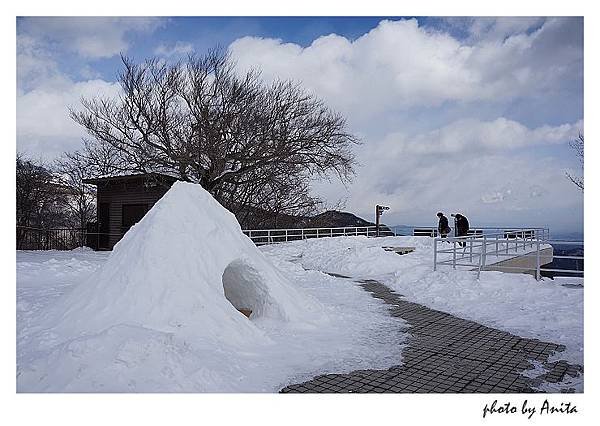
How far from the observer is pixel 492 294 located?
8.87 meters

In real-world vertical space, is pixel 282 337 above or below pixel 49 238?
below

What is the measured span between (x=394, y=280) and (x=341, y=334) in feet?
16.2

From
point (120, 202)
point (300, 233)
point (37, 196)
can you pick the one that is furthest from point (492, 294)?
point (37, 196)

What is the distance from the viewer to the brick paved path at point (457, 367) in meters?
4.62

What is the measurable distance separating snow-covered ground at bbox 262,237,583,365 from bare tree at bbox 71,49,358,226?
575cm

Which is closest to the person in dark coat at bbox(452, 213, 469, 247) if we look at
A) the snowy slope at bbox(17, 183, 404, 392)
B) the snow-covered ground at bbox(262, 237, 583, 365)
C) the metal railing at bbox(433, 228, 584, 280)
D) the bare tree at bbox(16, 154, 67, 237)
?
the metal railing at bbox(433, 228, 584, 280)

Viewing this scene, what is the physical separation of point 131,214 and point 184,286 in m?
14.2

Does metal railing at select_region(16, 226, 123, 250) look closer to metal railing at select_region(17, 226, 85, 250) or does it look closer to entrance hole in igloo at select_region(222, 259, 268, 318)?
metal railing at select_region(17, 226, 85, 250)

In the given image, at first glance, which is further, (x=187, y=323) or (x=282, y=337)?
(x=282, y=337)

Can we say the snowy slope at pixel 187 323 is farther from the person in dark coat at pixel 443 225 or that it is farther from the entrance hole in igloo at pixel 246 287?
the person in dark coat at pixel 443 225

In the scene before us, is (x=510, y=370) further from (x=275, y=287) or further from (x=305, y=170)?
(x=305, y=170)

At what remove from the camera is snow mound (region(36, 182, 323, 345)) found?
549 cm

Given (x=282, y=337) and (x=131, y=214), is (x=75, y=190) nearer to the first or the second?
(x=131, y=214)

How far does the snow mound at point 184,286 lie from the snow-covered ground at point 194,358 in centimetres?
32
